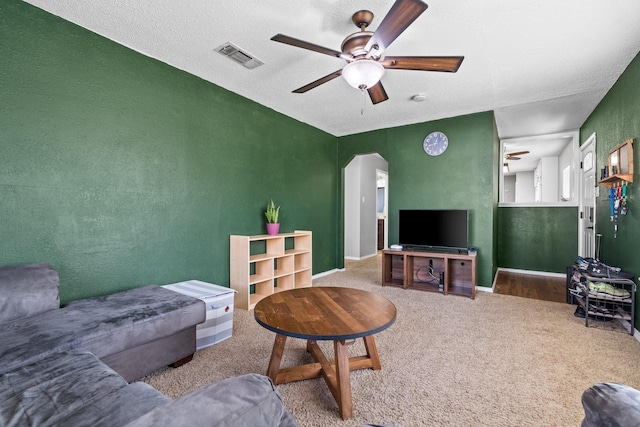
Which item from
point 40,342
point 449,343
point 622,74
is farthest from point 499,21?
point 40,342

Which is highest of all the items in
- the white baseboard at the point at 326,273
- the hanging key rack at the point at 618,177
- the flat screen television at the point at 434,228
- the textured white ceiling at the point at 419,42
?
the textured white ceiling at the point at 419,42

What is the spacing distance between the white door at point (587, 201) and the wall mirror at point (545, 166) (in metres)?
0.21

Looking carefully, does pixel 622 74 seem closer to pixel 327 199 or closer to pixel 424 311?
pixel 424 311

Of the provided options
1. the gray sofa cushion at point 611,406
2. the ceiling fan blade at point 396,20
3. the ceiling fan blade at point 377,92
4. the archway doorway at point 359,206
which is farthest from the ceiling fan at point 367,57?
the archway doorway at point 359,206

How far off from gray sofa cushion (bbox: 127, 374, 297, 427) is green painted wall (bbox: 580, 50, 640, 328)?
338cm

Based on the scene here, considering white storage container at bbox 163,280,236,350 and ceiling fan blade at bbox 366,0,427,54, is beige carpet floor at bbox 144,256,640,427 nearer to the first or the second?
white storage container at bbox 163,280,236,350

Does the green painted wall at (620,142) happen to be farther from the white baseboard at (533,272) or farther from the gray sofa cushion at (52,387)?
the gray sofa cushion at (52,387)

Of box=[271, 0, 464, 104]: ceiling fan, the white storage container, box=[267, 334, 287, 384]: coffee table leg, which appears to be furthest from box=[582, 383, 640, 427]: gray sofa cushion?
the white storage container

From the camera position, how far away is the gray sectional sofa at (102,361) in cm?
68

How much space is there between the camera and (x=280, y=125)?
412 cm

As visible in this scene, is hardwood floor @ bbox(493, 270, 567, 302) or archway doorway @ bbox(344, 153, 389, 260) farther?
archway doorway @ bbox(344, 153, 389, 260)

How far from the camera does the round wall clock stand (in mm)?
4355

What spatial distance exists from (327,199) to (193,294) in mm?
3040

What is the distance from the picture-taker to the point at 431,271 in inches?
167
